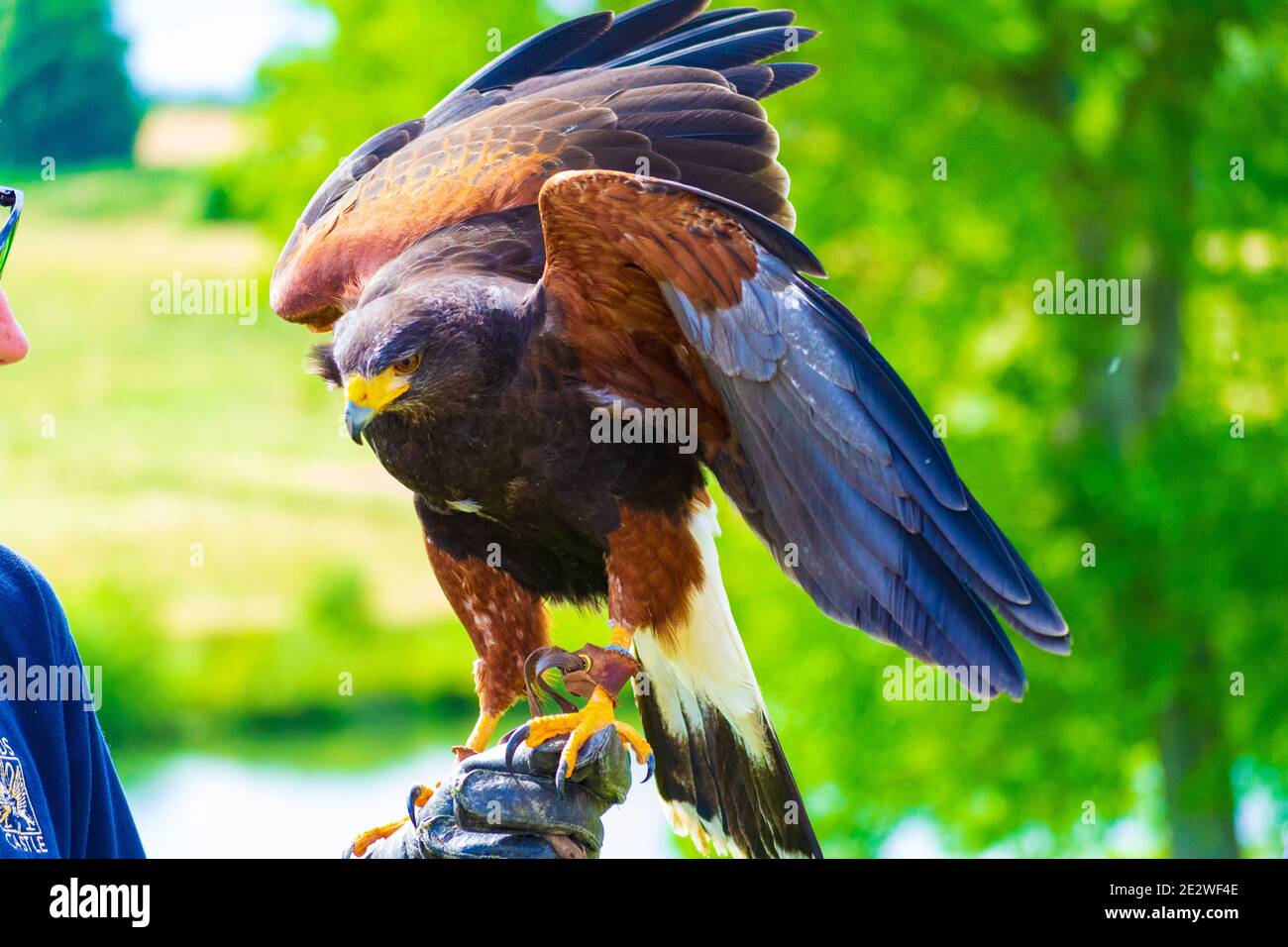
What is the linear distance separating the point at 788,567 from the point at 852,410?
0.25 meters

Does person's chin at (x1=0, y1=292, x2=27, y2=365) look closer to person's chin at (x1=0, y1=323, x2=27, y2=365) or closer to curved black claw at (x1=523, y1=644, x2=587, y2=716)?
person's chin at (x1=0, y1=323, x2=27, y2=365)

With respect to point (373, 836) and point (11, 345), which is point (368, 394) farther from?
point (373, 836)

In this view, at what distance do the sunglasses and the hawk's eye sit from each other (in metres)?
0.56

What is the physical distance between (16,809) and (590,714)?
2.53 feet

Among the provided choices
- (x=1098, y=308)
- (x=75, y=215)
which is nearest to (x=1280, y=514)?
(x=1098, y=308)

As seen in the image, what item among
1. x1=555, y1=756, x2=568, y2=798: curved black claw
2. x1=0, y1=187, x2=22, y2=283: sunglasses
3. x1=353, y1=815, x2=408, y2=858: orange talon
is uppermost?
x1=0, y1=187, x2=22, y2=283: sunglasses

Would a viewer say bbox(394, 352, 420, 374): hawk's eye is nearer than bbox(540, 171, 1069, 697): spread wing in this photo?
No

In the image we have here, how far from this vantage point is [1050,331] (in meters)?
7.25

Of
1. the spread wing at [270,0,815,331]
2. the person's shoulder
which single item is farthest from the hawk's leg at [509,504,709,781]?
the person's shoulder

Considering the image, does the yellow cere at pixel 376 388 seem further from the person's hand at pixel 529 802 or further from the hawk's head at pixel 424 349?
the person's hand at pixel 529 802

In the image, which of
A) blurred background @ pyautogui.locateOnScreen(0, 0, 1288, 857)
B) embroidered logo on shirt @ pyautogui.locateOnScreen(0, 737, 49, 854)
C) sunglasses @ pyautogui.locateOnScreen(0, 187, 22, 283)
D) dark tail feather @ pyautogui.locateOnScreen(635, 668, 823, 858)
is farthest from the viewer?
blurred background @ pyautogui.locateOnScreen(0, 0, 1288, 857)

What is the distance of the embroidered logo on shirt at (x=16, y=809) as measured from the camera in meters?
1.78

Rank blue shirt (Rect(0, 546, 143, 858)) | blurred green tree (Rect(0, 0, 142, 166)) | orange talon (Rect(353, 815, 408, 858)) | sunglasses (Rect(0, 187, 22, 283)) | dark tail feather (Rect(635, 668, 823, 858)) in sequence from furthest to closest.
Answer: blurred green tree (Rect(0, 0, 142, 166))
orange talon (Rect(353, 815, 408, 858))
dark tail feather (Rect(635, 668, 823, 858))
sunglasses (Rect(0, 187, 22, 283))
blue shirt (Rect(0, 546, 143, 858))

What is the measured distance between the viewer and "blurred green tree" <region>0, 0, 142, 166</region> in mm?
3922
